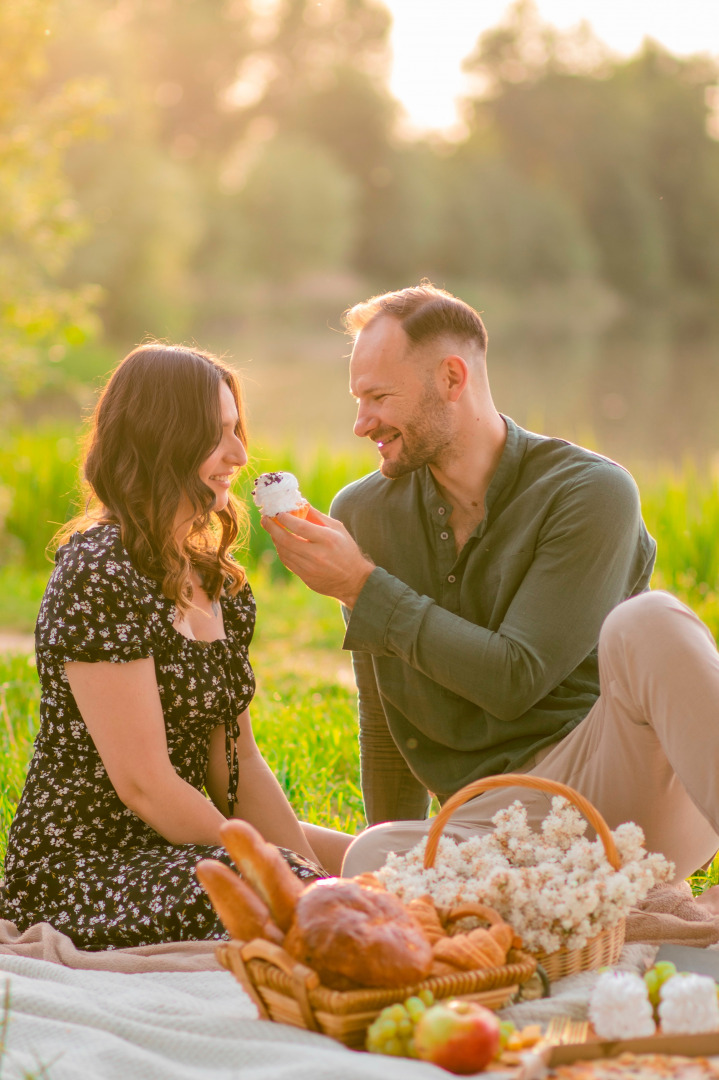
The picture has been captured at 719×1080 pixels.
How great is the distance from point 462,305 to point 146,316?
2955 centimetres

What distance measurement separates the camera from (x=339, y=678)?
6480 mm

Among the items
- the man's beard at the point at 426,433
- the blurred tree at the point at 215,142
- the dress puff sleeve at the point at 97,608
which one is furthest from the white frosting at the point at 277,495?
the blurred tree at the point at 215,142

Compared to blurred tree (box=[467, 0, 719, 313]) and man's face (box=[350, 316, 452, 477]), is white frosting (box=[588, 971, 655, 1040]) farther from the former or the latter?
blurred tree (box=[467, 0, 719, 313])

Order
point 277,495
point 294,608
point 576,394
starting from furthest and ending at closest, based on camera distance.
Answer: point 576,394
point 294,608
point 277,495

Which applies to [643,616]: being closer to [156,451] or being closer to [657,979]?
[657,979]

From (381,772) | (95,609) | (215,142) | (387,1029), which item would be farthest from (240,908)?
(215,142)

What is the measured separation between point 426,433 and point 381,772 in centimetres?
108

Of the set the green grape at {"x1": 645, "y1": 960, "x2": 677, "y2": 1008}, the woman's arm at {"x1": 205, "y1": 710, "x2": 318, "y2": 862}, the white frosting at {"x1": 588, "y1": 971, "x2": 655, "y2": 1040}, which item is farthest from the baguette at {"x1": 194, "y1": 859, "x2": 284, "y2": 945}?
the woman's arm at {"x1": 205, "y1": 710, "x2": 318, "y2": 862}

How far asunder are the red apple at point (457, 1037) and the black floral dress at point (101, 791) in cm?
89

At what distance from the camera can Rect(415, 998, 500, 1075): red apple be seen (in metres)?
1.88

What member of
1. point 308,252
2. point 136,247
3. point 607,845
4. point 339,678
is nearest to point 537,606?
point 607,845

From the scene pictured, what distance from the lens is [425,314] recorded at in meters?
3.21

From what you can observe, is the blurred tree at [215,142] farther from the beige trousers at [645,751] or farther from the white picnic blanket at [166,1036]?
the white picnic blanket at [166,1036]

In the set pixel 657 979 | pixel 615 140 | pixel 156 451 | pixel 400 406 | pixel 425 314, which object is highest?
pixel 615 140
